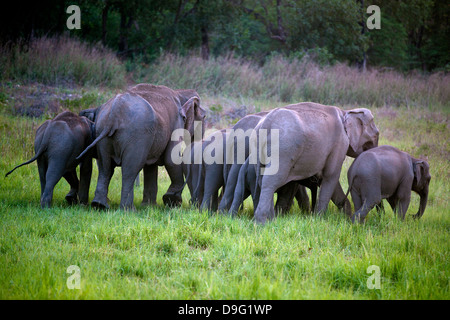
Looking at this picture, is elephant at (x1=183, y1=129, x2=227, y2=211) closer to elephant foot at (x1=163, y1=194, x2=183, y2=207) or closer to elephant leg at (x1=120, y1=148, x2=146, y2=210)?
elephant foot at (x1=163, y1=194, x2=183, y2=207)

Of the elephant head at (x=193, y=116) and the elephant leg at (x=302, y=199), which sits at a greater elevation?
the elephant head at (x=193, y=116)

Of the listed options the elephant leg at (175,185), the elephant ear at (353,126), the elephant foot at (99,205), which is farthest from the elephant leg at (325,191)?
the elephant foot at (99,205)

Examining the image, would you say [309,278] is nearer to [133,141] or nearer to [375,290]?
[375,290]

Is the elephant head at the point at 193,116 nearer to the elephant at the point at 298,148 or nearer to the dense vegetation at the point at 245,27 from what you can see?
the elephant at the point at 298,148

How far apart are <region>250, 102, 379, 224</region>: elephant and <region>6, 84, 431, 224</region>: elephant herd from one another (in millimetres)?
14

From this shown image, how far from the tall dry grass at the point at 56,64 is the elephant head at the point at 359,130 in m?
11.8

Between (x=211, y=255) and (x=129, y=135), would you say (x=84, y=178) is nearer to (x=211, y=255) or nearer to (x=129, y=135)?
(x=129, y=135)

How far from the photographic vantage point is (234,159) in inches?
308

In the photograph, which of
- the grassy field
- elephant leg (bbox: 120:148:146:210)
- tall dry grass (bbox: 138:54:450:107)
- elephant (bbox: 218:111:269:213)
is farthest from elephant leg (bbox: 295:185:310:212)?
tall dry grass (bbox: 138:54:450:107)

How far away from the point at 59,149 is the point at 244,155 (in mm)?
2745

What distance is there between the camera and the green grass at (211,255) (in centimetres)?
450

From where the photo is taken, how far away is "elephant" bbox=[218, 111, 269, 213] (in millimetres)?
7672

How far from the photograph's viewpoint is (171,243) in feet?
19.0

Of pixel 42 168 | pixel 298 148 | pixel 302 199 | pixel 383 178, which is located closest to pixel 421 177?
pixel 383 178
